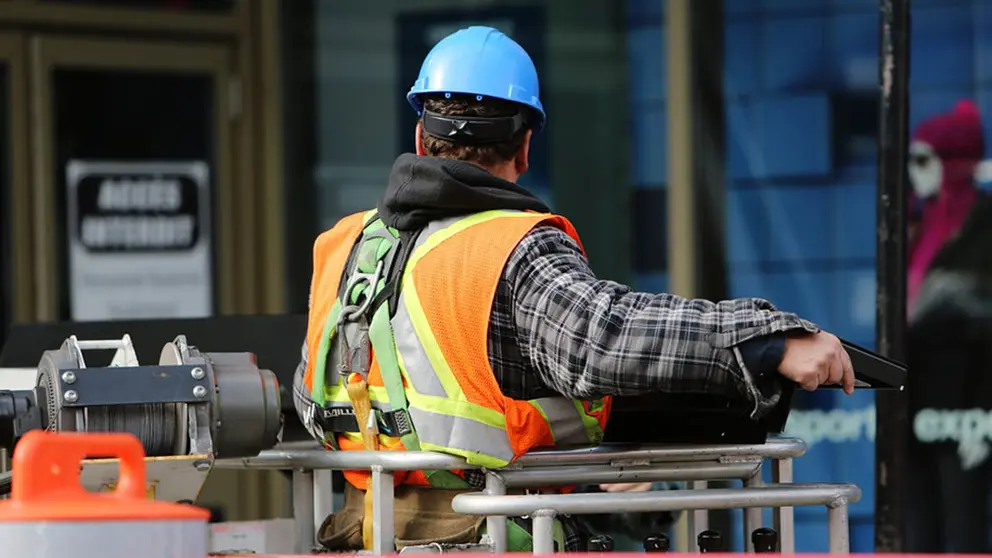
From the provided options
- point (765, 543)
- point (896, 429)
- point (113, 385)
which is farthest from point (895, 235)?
point (113, 385)

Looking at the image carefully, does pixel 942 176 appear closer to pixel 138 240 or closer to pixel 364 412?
pixel 138 240

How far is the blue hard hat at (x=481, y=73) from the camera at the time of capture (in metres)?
3.55

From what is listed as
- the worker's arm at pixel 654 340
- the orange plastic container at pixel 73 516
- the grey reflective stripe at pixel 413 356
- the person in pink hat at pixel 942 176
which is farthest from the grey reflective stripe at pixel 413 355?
the person in pink hat at pixel 942 176

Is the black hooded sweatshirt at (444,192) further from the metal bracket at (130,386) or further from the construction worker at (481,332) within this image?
the metal bracket at (130,386)

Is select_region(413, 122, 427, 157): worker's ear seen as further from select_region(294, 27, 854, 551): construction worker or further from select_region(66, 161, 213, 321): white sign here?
select_region(66, 161, 213, 321): white sign

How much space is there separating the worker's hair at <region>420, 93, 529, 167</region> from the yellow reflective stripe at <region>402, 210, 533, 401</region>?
0.19m

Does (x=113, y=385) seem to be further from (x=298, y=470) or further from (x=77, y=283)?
(x=77, y=283)

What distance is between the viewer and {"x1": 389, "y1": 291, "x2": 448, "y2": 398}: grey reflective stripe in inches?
129

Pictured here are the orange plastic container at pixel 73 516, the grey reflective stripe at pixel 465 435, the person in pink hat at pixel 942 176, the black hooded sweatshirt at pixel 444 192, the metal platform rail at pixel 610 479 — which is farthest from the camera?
the person in pink hat at pixel 942 176

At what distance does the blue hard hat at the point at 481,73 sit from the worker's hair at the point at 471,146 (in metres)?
0.03

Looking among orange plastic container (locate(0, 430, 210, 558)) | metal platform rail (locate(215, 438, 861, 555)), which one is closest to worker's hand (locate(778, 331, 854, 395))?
metal platform rail (locate(215, 438, 861, 555))

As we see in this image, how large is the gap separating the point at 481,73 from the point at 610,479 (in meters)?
0.94

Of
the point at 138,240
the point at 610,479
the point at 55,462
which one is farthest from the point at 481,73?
the point at 138,240

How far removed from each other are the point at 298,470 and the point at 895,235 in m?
1.67
